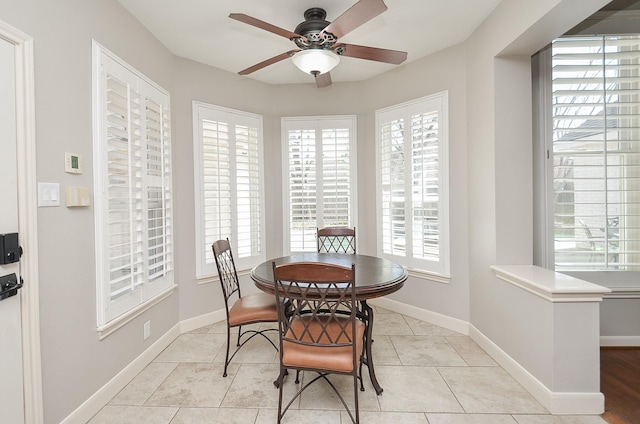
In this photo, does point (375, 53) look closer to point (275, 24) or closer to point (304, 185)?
point (275, 24)

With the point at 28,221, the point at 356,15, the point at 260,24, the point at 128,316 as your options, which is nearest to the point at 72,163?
the point at 28,221

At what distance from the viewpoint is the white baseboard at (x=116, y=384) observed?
5.87 ft

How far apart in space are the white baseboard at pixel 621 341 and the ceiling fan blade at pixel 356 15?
131 inches

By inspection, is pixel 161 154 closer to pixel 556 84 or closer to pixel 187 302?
pixel 187 302

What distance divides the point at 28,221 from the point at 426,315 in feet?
11.1

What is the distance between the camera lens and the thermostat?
173 centimetres

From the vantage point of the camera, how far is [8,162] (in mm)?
1412

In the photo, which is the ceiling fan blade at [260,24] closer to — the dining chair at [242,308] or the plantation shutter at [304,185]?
the dining chair at [242,308]

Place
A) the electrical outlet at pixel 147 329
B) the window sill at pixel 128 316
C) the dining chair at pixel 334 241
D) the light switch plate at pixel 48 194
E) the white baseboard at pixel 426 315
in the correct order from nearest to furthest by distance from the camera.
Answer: the light switch plate at pixel 48 194
the window sill at pixel 128 316
the electrical outlet at pixel 147 329
the white baseboard at pixel 426 315
the dining chair at pixel 334 241

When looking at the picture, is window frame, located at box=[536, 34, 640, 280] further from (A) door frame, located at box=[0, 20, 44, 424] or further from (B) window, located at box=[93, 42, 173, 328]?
(A) door frame, located at box=[0, 20, 44, 424]

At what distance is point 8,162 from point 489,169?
316 centimetres

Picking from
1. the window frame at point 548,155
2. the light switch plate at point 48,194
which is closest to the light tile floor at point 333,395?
the window frame at point 548,155

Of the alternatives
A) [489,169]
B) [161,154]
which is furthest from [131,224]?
[489,169]

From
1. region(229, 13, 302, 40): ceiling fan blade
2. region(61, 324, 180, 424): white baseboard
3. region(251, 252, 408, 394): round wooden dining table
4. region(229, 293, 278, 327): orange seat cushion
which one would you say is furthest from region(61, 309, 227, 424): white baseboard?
region(229, 13, 302, 40): ceiling fan blade
